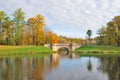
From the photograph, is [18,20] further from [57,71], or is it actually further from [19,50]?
[57,71]

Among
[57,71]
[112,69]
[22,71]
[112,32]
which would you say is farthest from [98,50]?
[22,71]

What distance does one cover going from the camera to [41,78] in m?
27.2

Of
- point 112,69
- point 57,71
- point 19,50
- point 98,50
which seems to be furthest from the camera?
point 98,50

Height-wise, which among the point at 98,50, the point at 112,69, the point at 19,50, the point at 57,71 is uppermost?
the point at 19,50

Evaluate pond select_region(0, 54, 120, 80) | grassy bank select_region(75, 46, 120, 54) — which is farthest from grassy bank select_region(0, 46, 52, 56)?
pond select_region(0, 54, 120, 80)

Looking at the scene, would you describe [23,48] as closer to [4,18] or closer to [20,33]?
[20,33]

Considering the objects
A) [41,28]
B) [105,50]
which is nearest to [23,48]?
[41,28]

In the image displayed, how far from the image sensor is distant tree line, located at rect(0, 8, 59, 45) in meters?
82.4

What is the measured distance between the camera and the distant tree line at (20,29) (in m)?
82.4

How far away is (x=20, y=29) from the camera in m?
83.1

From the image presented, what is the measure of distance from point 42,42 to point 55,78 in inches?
2613

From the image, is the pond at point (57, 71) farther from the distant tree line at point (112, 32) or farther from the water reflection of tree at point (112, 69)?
the distant tree line at point (112, 32)

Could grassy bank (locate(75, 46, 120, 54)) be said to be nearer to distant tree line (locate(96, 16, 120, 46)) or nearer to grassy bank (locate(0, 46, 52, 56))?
distant tree line (locate(96, 16, 120, 46))

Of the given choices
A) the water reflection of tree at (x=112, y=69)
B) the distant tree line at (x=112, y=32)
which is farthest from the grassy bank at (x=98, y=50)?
the water reflection of tree at (x=112, y=69)
